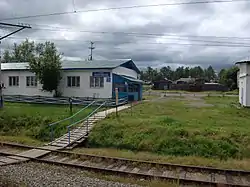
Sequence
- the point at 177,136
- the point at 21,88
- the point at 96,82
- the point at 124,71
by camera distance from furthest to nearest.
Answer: the point at 21,88
the point at 124,71
the point at 96,82
the point at 177,136

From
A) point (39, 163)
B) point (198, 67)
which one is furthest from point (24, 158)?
point (198, 67)

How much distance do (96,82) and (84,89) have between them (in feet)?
4.82

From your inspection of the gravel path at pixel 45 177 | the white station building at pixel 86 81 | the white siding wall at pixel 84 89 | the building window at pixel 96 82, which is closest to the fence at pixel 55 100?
the white siding wall at pixel 84 89

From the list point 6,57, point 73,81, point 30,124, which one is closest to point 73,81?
point 73,81

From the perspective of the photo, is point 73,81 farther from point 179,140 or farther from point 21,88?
point 179,140

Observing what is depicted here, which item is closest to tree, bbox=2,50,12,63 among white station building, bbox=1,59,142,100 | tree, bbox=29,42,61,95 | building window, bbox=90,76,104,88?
white station building, bbox=1,59,142,100

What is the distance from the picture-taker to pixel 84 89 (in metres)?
28.0

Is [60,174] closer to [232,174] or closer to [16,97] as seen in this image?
[232,174]

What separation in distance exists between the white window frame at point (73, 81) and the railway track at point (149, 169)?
16135 millimetres

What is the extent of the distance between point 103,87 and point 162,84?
6172 centimetres

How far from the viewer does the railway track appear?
9469 mm

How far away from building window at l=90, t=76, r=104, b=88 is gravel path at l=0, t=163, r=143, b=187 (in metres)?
16.7

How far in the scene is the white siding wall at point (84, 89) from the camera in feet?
88.3

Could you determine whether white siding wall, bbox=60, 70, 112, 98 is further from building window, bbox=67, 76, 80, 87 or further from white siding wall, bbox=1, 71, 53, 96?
white siding wall, bbox=1, 71, 53, 96
